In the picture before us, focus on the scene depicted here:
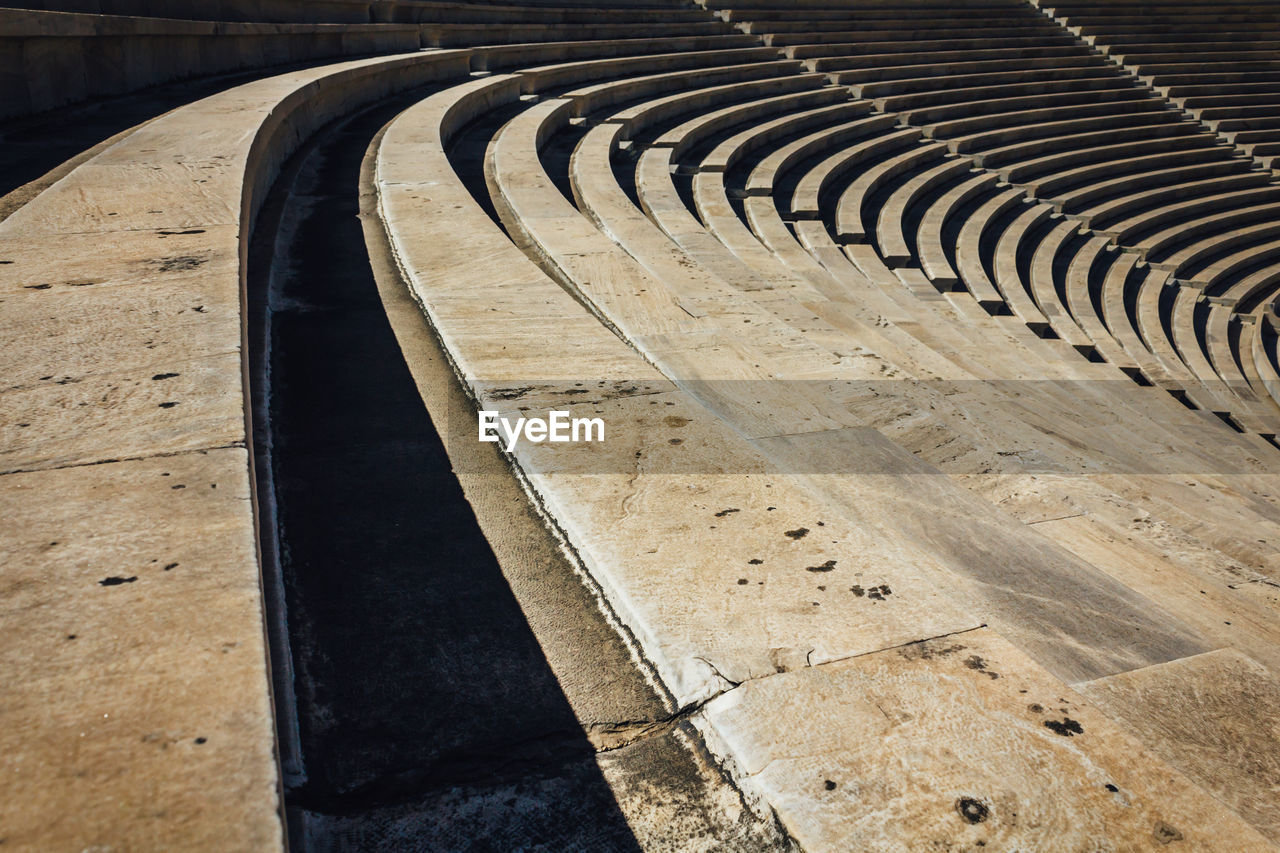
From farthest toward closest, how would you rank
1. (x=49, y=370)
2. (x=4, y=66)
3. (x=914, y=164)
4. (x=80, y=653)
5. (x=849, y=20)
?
(x=849, y=20)
(x=914, y=164)
(x=4, y=66)
(x=49, y=370)
(x=80, y=653)

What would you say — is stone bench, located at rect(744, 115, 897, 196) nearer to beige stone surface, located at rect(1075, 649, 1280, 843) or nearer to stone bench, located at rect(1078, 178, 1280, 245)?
stone bench, located at rect(1078, 178, 1280, 245)

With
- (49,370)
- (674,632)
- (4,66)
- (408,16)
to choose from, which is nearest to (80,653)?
(674,632)

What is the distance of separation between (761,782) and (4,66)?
745 cm

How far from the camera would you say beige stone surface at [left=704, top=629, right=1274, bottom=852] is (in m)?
1.75

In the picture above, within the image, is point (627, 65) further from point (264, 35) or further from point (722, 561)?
point (722, 561)

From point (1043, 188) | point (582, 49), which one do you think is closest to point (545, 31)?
point (582, 49)

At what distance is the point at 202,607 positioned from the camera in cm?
191

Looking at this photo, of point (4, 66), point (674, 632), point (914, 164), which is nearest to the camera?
point (674, 632)

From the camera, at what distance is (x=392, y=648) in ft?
7.88

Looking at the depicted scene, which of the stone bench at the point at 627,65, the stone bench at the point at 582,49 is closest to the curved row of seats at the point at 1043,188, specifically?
the stone bench at the point at 627,65

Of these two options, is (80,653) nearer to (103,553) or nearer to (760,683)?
(103,553)

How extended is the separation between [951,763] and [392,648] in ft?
4.49

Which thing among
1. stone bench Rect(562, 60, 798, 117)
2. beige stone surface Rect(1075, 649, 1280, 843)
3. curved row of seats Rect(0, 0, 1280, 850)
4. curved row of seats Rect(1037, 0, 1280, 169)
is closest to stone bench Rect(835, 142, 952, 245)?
curved row of seats Rect(0, 0, 1280, 850)

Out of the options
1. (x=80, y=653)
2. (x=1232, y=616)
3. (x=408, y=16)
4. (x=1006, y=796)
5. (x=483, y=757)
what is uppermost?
(x=408, y=16)
